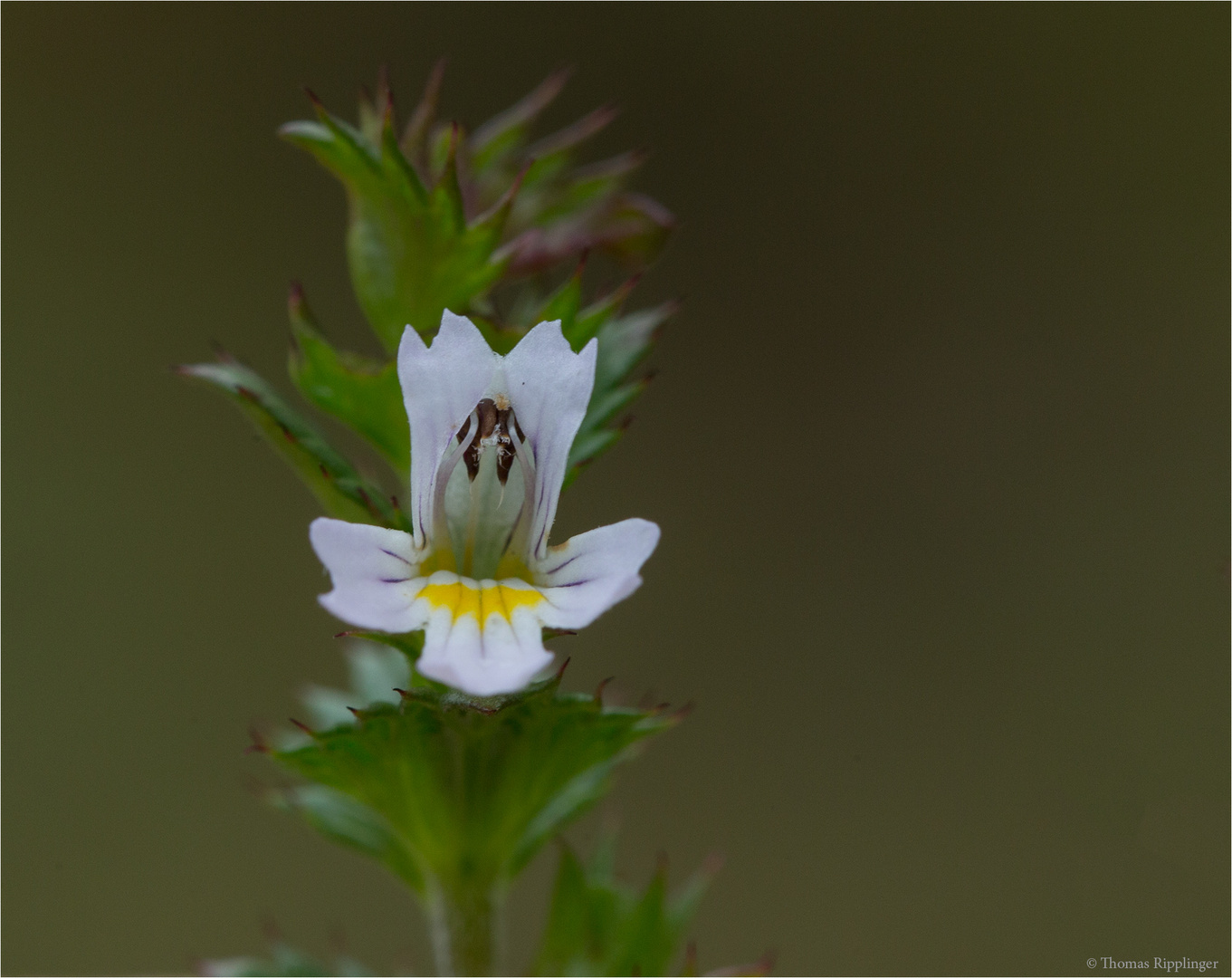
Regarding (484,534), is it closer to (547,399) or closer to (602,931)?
(547,399)

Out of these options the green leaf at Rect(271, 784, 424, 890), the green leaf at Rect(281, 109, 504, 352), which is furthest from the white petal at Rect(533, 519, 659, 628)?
the green leaf at Rect(271, 784, 424, 890)

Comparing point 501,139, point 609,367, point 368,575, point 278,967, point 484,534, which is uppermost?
point 501,139

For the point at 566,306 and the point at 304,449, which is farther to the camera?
the point at 566,306

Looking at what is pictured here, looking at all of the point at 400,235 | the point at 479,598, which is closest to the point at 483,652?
the point at 479,598

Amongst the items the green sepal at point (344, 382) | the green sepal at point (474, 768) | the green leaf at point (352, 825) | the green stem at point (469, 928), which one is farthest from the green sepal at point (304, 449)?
the green stem at point (469, 928)

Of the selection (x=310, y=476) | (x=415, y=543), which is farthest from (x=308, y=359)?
(x=415, y=543)

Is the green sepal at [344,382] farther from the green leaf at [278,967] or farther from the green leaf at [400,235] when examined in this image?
the green leaf at [278,967]

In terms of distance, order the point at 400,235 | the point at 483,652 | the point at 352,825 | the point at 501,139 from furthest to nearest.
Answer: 1. the point at 501,139
2. the point at 352,825
3. the point at 400,235
4. the point at 483,652

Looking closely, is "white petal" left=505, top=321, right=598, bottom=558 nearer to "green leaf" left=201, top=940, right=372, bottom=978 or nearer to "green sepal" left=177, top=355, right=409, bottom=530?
"green sepal" left=177, top=355, right=409, bottom=530
